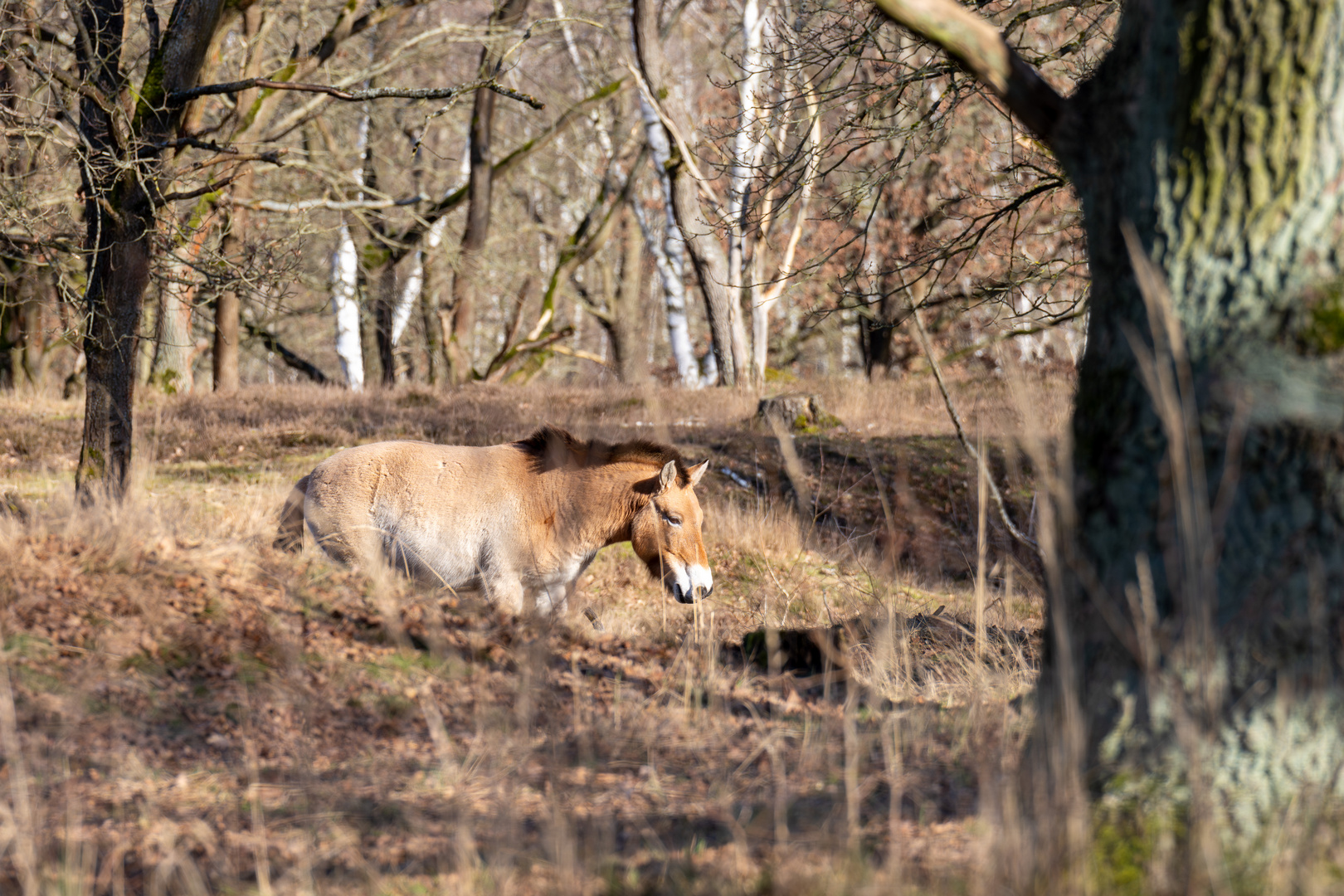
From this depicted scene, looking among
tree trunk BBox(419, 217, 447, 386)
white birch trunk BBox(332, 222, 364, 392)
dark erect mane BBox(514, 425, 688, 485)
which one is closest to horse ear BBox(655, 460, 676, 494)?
Answer: dark erect mane BBox(514, 425, 688, 485)

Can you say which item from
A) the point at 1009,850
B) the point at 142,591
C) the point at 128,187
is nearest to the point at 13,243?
the point at 128,187

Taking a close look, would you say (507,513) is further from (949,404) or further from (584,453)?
(949,404)

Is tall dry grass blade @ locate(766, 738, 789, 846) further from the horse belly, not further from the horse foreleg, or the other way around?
the horse belly

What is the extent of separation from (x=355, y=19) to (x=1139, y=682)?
14093 millimetres

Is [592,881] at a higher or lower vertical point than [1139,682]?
lower

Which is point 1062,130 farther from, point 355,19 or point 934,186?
point 934,186

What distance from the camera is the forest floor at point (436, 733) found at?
10.0 ft

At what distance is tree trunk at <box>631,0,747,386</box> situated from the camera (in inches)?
666

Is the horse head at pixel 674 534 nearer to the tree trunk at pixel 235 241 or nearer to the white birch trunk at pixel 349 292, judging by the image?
the tree trunk at pixel 235 241

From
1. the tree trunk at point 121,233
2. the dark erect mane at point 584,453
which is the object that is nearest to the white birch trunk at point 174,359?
the tree trunk at point 121,233

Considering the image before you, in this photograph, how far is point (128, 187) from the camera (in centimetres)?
723

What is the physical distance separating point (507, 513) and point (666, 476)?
3.93ft

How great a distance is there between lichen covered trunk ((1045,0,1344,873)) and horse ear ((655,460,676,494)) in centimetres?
403

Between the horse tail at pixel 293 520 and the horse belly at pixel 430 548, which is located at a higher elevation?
the horse tail at pixel 293 520
